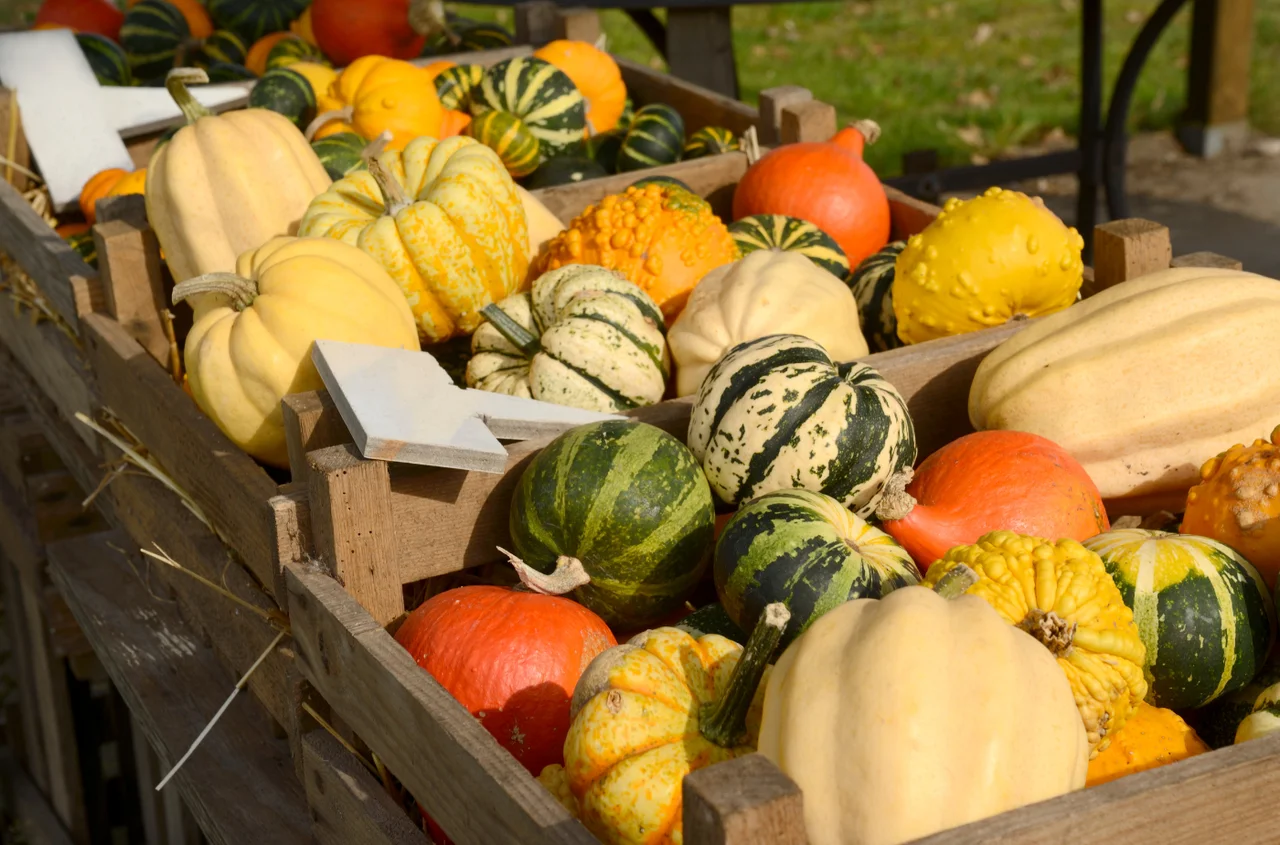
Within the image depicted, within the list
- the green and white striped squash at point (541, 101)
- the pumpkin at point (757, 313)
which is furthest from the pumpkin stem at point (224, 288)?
the green and white striped squash at point (541, 101)

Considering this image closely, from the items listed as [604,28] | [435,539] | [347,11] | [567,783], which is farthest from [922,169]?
[604,28]

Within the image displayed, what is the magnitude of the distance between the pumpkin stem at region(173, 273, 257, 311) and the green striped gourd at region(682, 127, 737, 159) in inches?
61.2

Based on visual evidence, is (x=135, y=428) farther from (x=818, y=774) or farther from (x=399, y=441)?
(x=818, y=774)

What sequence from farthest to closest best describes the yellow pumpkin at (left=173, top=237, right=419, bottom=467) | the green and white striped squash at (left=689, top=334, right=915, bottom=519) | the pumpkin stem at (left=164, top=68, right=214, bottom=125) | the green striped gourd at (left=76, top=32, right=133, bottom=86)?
the green striped gourd at (left=76, top=32, right=133, bottom=86), the pumpkin stem at (left=164, top=68, right=214, bottom=125), the yellow pumpkin at (left=173, top=237, right=419, bottom=467), the green and white striped squash at (left=689, top=334, right=915, bottom=519)

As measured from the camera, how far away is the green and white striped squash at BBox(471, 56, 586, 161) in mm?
3594

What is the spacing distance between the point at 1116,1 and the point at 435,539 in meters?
9.76

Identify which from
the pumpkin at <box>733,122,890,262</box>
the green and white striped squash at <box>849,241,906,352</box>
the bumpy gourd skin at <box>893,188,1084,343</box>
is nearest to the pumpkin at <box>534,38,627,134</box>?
the pumpkin at <box>733,122,890,262</box>

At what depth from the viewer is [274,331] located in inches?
87.4

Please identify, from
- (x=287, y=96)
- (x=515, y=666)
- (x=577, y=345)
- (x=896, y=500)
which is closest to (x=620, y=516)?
(x=515, y=666)

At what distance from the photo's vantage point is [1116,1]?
10.3m

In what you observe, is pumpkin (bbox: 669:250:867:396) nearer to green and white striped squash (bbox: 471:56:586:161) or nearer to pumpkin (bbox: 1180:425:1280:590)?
pumpkin (bbox: 1180:425:1280:590)

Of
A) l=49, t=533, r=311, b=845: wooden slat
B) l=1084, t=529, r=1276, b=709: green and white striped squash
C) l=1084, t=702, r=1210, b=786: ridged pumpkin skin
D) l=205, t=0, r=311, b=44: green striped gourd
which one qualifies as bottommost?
l=49, t=533, r=311, b=845: wooden slat

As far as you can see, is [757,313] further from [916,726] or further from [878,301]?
[916,726]

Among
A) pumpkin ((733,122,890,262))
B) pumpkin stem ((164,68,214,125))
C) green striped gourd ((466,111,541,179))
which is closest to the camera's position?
pumpkin stem ((164,68,214,125))
